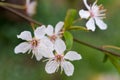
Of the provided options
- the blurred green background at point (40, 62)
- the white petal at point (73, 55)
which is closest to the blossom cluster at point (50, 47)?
the white petal at point (73, 55)

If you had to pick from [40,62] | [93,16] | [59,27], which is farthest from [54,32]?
[40,62]

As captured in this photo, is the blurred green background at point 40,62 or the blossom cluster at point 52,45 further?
the blurred green background at point 40,62

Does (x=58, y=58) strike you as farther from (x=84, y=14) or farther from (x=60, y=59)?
(x=84, y=14)

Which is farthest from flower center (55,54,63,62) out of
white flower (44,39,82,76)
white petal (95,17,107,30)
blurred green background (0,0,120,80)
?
blurred green background (0,0,120,80)

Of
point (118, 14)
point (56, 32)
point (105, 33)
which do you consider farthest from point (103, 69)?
point (56, 32)

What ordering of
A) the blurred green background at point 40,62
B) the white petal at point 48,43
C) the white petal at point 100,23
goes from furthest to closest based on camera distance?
1. the blurred green background at point 40,62
2. the white petal at point 100,23
3. the white petal at point 48,43

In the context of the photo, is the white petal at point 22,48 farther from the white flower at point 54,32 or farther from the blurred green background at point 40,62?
the blurred green background at point 40,62

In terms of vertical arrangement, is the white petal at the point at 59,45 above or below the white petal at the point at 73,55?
above

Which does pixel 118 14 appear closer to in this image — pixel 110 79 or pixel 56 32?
pixel 110 79
